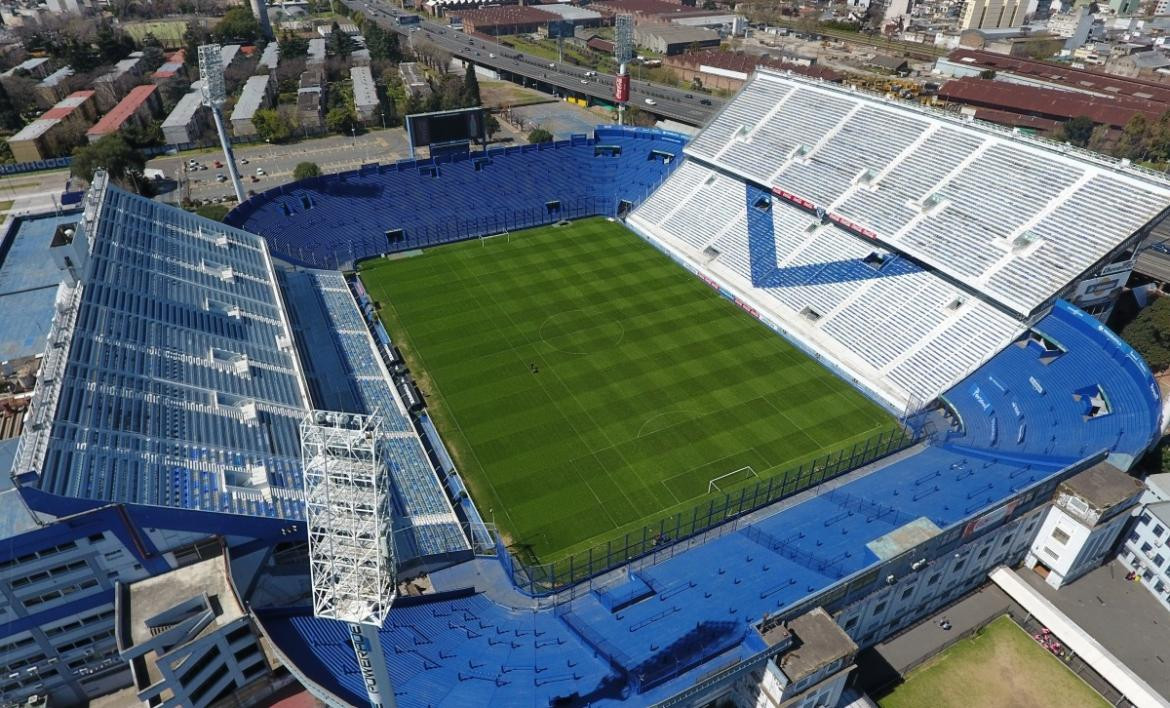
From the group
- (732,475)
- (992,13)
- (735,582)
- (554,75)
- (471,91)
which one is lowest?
(732,475)

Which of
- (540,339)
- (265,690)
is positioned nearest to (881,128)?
(540,339)

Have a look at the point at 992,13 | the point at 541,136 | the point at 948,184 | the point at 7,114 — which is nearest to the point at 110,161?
the point at 7,114

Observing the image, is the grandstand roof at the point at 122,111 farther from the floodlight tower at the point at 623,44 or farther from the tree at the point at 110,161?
the floodlight tower at the point at 623,44

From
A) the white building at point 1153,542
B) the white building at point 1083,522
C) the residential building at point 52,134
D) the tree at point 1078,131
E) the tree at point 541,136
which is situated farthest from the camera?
the tree at point 1078,131

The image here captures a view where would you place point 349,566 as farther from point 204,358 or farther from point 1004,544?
Result: point 1004,544

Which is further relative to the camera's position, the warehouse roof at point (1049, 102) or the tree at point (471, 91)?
the tree at point (471, 91)

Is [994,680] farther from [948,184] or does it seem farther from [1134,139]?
[1134,139]

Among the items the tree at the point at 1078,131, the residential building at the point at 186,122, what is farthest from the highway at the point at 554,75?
the residential building at the point at 186,122
